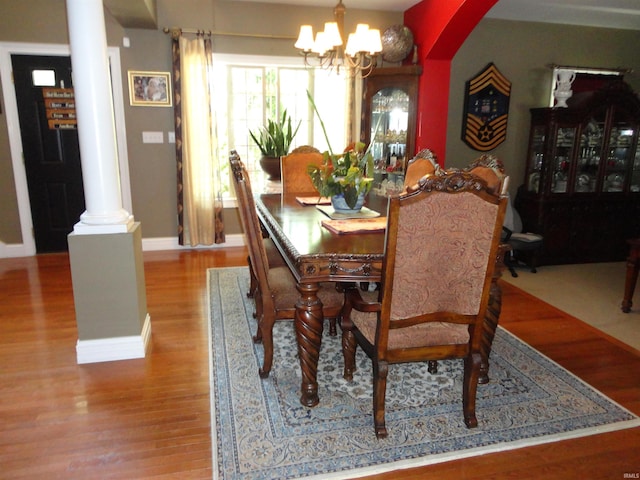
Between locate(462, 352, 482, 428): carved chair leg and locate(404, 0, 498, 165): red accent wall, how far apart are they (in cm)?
242

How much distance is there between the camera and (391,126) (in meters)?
4.69

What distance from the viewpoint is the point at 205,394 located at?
2.19 metres

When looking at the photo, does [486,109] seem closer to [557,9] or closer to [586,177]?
Answer: [557,9]

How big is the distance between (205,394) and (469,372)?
4.10ft

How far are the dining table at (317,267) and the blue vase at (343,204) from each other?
0.41ft

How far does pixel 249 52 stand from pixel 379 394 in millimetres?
3844

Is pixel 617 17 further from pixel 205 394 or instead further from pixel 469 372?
pixel 205 394

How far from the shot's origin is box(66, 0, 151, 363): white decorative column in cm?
224

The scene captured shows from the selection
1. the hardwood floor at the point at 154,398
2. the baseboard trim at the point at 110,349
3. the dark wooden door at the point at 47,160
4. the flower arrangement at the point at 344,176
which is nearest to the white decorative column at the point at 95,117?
the baseboard trim at the point at 110,349

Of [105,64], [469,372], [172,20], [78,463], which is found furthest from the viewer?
[172,20]

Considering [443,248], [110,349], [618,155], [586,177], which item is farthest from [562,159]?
[110,349]

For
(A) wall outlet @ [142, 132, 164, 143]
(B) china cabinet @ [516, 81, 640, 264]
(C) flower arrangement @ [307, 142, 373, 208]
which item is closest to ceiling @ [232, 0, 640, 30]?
(B) china cabinet @ [516, 81, 640, 264]

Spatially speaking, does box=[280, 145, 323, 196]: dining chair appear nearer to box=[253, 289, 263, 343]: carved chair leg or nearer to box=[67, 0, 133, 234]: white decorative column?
box=[253, 289, 263, 343]: carved chair leg

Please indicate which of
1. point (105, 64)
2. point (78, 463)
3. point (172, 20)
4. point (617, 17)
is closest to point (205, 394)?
point (78, 463)
